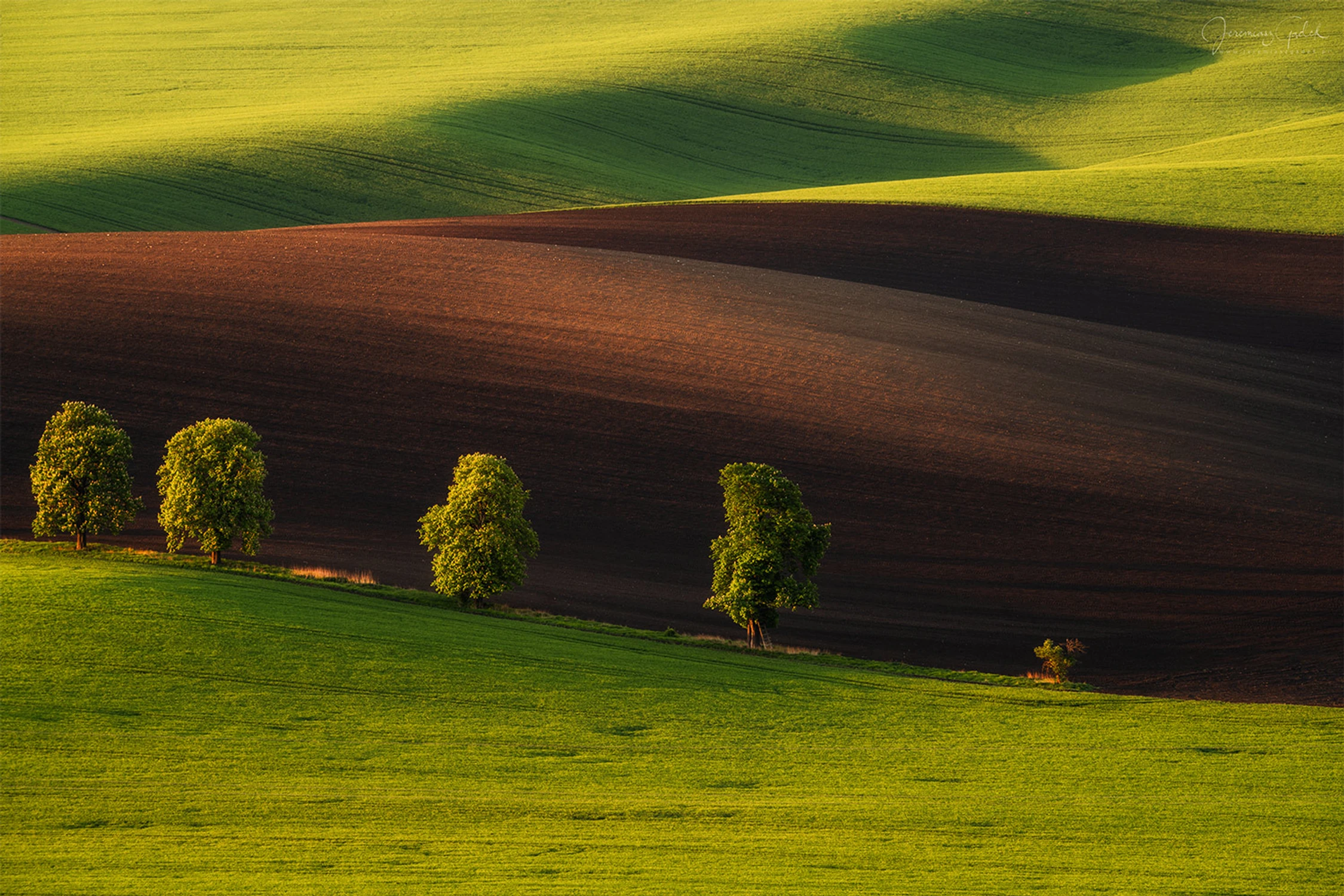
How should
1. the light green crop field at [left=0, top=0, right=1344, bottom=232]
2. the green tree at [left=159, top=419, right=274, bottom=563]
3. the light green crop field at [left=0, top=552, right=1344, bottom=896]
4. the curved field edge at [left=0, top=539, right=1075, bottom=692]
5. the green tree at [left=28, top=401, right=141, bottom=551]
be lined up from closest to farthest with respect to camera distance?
1. the light green crop field at [left=0, top=552, right=1344, bottom=896]
2. the curved field edge at [left=0, top=539, right=1075, bottom=692]
3. the green tree at [left=159, top=419, right=274, bottom=563]
4. the green tree at [left=28, top=401, right=141, bottom=551]
5. the light green crop field at [left=0, top=0, right=1344, bottom=232]

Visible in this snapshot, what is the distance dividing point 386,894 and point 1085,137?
82102mm

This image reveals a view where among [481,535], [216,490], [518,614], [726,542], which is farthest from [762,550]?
[216,490]

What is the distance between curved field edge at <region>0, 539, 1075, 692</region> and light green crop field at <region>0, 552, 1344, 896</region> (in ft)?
2.82

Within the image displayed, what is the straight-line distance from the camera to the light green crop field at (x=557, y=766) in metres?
17.2

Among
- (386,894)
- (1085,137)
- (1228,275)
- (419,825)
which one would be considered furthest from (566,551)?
(1085,137)

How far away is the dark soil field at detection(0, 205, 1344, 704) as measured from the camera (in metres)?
32.8

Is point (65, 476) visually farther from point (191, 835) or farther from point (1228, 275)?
point (1228, 275)

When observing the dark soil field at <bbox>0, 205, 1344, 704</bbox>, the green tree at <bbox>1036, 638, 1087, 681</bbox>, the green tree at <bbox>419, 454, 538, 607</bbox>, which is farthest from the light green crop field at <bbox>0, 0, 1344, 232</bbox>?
the green tree at <bbox>419, 454, 538, 607</bbox>

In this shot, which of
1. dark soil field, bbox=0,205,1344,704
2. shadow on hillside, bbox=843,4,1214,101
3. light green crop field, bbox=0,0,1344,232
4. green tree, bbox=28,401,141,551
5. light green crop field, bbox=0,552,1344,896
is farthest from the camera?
shadow on hillside, bbox=843,4,1214,101

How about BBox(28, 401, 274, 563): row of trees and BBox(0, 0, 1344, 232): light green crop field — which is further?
BBox(0, 0, 1344, 232): light green crop field

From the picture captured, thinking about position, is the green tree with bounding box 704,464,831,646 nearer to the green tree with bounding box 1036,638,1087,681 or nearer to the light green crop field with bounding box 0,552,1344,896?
the light green crop field with bounding box 0,552,1344,896

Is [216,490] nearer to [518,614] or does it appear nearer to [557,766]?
[518,614]

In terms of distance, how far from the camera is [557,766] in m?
21.2

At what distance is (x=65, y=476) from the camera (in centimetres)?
3200
